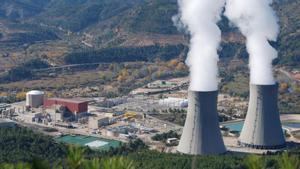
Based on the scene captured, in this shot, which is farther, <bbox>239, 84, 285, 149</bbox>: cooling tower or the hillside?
the hillside

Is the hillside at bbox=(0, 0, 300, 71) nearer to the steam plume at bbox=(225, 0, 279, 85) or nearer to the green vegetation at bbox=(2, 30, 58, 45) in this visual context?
the green vegetation at bbox=(2, 30, 58, 45)

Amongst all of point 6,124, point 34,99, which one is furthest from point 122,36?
point 6,124

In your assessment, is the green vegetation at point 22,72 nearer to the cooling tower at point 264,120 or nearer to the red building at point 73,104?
the red building at point 73,104

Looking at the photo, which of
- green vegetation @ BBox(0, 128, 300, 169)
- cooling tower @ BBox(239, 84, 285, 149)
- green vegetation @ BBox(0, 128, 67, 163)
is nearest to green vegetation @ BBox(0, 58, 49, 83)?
green vegetation @ BBox(0, 128, 300, 169)

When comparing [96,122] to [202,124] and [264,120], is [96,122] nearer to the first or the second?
[202,124]

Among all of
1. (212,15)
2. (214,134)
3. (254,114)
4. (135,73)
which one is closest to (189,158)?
(214,134)

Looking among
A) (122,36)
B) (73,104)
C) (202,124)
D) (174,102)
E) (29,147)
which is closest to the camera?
(202,124)

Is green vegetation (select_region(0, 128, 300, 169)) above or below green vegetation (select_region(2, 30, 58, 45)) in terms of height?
below
